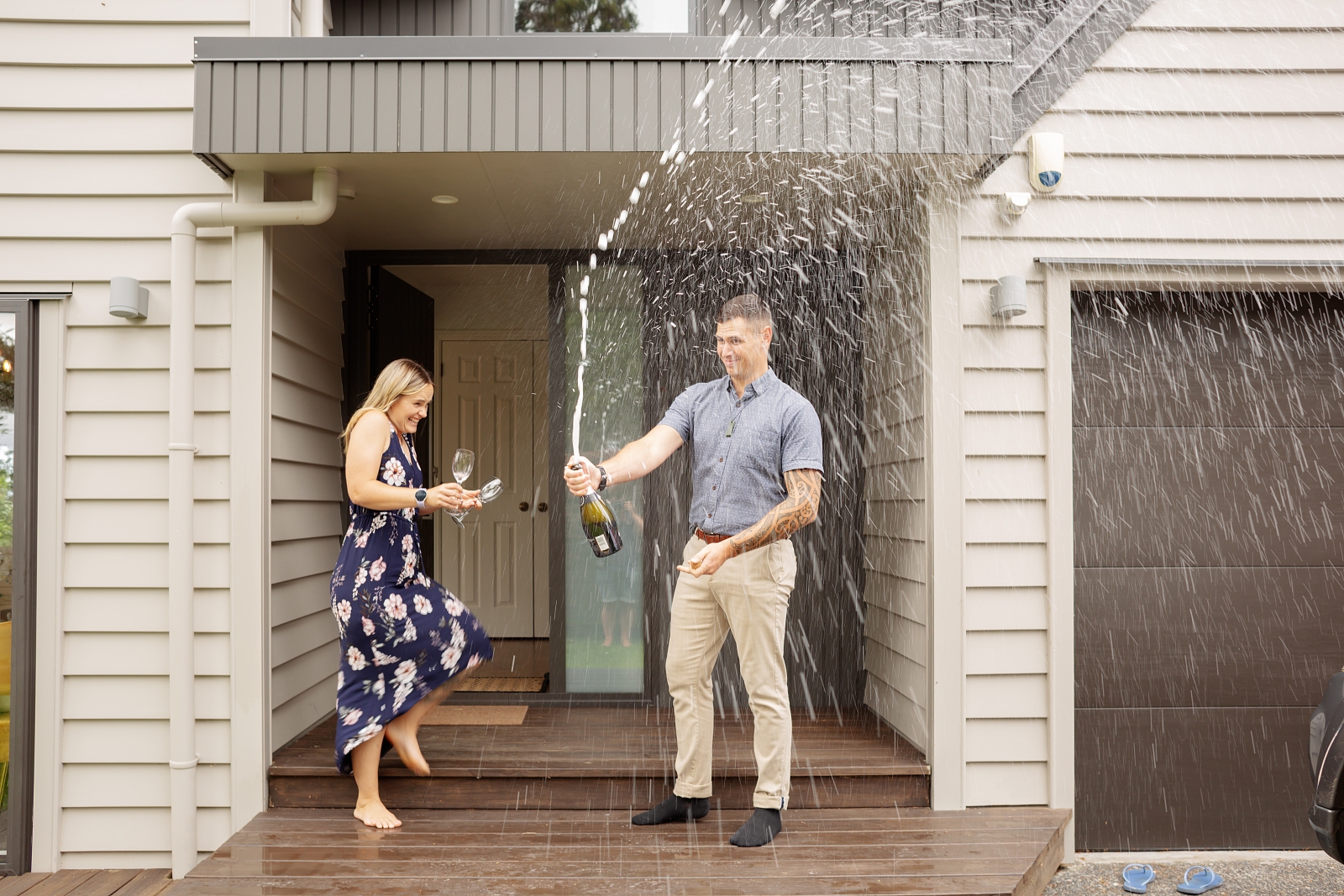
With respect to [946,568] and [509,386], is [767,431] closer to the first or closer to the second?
[946,568]

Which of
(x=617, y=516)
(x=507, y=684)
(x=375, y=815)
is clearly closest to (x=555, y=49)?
(x=617, y=516)

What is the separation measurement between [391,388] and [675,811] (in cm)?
171

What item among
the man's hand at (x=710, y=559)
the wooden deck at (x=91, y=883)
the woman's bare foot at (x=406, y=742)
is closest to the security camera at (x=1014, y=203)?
the man's hand at (x=710, y=559)

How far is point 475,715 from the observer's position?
399cm

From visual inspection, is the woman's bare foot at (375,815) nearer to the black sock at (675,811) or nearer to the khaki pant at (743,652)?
the black sock at (675,811)

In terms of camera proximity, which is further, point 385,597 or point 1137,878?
point 1137,878

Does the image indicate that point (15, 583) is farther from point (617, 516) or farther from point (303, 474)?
point (617, 516)

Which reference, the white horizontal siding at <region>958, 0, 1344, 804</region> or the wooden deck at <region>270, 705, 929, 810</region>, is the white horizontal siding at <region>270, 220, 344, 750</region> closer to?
the wooden deck at <region>270, 705, 929, 810</region>

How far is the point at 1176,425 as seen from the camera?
140 inches

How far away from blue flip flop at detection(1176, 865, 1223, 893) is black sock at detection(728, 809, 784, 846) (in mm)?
1497

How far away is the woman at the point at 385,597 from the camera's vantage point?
2887 mm

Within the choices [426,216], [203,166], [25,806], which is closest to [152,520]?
[25,806]

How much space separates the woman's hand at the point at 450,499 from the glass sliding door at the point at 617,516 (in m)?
1.38

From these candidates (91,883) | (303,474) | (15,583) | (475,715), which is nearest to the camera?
(91,883)
